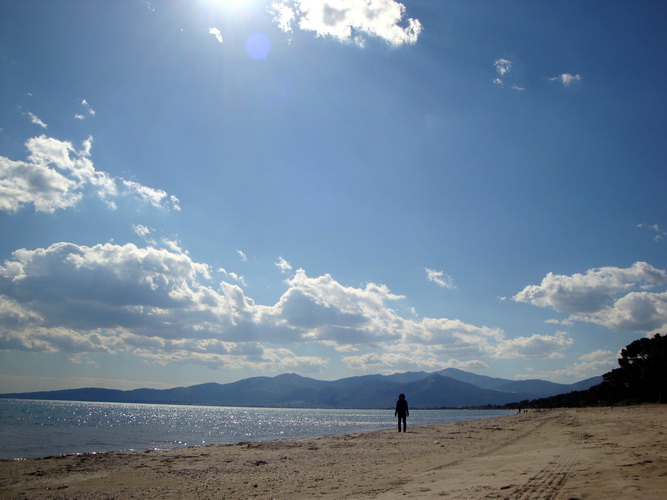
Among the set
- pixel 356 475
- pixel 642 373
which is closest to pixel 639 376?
pixel 642 373

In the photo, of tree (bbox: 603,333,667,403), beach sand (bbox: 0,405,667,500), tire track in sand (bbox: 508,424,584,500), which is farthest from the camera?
tree (bbox: 603,333,667,403)

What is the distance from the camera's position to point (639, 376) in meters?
66.7

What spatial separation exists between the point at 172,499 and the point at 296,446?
42.6ft

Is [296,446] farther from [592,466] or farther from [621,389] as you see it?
[621,389]

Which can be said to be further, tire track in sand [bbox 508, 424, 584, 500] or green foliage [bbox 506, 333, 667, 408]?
green foliage [bbox 506, 333, 667, 408]

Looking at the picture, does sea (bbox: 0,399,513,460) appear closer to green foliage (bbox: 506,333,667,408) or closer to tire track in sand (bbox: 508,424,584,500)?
tire track in sand (bbox: 508,424,584,500)

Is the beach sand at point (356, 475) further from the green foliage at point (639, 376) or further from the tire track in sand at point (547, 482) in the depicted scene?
the green foliage at point (639, 376)

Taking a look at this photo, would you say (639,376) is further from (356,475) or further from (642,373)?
(356,475)

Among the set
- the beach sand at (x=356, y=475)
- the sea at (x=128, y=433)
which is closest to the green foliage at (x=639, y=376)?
the sea at (x=128, y=433)

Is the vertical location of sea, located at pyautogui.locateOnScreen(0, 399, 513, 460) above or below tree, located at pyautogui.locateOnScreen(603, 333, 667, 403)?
below

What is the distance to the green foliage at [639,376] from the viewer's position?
60281 millimetres

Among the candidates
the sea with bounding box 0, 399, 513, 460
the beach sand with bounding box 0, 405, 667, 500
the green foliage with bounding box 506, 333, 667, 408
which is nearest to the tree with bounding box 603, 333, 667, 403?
the green foliage with bounding box 506, 333, 667, 408

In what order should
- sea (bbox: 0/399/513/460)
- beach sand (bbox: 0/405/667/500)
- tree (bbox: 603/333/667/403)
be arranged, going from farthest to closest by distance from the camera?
tree (bbox: 603/333/667/403)
sea (bbox: 0/399/513/460)
beach sand (bbox: 0/405/667/500)

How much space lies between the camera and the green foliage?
60.3 metres
